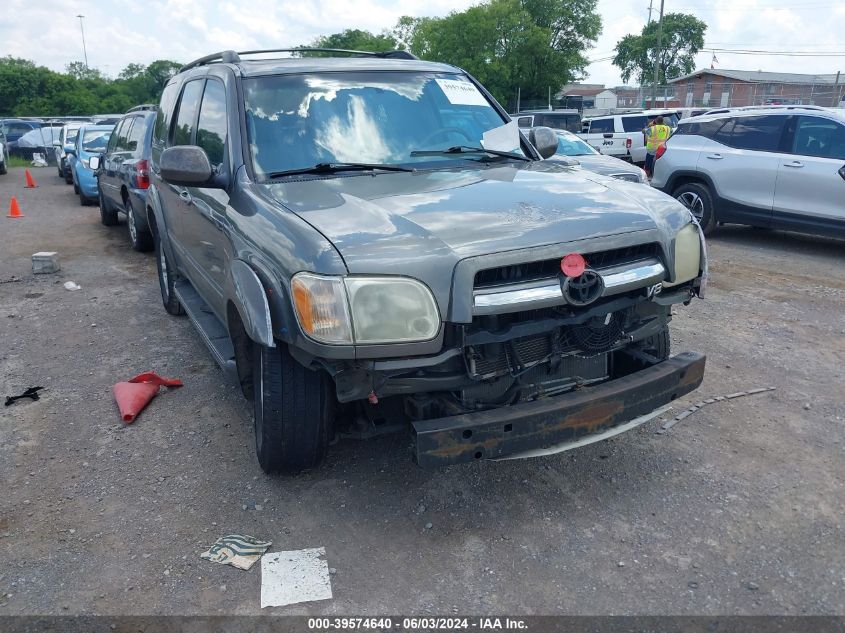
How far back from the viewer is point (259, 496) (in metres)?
3.32

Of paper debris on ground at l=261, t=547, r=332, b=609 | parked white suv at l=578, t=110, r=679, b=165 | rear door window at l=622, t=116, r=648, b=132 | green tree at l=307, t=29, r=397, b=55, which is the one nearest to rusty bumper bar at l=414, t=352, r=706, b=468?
paper debris on ground at l=261, t=547, r=332, b=609

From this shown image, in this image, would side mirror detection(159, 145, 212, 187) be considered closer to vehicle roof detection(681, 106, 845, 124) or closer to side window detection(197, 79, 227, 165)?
side window detection(197, 79, 227, 165)

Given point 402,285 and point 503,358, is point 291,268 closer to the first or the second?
point 402,285

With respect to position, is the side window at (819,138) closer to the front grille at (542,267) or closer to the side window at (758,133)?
the side window at (758,133)

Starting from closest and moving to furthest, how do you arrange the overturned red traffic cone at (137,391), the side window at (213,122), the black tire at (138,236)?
the side window at (213,122) < the overturned red traffic cone at (137,391) < the black tire at (138,236)

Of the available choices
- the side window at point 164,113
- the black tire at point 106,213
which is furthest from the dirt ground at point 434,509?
the black tire at point 106,213

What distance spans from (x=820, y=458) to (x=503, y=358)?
1954mm

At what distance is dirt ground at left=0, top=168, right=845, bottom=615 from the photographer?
8.73ft

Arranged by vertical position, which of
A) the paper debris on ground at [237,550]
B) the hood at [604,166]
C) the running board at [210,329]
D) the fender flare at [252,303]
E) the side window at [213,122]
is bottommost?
the paper debris on ground at [237,550]

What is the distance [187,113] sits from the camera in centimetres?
471

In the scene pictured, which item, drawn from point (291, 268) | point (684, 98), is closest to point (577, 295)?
point (291, 268)

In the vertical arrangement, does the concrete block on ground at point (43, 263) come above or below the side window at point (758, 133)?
below

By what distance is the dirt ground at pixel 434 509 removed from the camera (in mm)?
2662

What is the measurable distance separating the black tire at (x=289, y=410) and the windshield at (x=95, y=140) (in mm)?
12067
